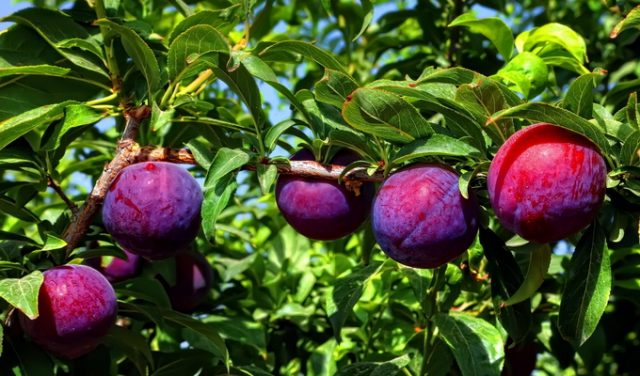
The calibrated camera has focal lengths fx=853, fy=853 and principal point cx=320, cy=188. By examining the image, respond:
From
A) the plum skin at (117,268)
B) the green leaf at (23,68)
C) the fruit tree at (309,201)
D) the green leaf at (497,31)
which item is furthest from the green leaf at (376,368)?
the green leaf at (23,68)

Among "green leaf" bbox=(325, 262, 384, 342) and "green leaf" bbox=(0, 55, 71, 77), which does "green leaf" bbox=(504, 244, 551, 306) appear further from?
"green leaf" bbox=(0, 55, 71, 77)

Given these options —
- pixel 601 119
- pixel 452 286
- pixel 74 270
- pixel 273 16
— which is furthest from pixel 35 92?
pixel 273 16

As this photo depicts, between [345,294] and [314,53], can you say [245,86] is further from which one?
[345,294]

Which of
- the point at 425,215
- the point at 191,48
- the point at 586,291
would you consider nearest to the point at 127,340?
the point at 191,48

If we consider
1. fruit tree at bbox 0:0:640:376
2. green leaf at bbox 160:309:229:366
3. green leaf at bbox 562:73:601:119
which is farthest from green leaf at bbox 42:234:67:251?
green leaf at bbox 562:73:601:119

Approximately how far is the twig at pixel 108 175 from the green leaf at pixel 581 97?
2.37 feet

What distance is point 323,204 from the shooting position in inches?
54.7

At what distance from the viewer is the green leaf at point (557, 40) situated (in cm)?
183

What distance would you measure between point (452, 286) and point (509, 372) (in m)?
0.25

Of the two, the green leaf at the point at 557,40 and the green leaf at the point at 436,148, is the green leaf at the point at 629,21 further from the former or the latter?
the green leaf at the point at 557,40

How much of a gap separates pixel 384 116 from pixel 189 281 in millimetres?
819

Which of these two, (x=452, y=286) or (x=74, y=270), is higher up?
(x=74, y=270)

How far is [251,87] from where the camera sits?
4.79ft

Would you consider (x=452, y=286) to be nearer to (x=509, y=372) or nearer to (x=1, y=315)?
(x=509, y=372)
